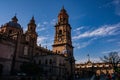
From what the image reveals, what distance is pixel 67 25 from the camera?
70250mm

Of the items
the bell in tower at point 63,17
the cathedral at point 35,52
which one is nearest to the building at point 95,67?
the cathedral at point 35,52

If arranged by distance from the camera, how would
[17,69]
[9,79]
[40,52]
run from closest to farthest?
[9,79] → [17,69] → [40,52]

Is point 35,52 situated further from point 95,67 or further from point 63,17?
point 95,67

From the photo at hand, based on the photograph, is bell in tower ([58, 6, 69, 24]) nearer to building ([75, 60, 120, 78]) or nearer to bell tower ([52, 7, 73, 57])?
bell tower ([52, 7, 73, 57])

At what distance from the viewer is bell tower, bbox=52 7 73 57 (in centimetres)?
6425

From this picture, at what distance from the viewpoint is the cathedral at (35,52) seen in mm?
38331

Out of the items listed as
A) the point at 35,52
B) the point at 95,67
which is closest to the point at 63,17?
the point at 35,52

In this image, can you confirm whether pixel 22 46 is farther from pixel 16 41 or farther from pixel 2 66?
pixel 2 66

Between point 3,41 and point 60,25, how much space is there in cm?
3651

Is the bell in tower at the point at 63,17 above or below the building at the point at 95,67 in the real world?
above

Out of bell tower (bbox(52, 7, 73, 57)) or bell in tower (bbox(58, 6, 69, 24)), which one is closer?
bell tower (bbox(52, 7, 73, 57))

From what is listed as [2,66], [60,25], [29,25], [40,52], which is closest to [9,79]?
[2,66]

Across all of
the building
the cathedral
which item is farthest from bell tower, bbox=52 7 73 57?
the building

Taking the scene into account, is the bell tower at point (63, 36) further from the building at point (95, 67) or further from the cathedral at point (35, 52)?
the building at point (95, 67)
